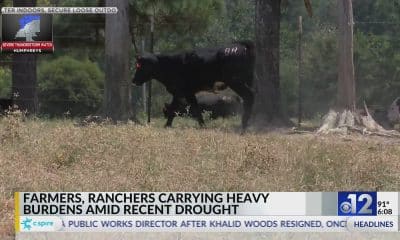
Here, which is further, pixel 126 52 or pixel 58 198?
pixel 126 52

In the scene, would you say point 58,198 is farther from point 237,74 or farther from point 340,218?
point 237,74

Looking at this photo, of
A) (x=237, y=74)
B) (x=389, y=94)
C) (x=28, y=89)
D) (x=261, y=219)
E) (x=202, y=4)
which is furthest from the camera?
(x=389, y=94)

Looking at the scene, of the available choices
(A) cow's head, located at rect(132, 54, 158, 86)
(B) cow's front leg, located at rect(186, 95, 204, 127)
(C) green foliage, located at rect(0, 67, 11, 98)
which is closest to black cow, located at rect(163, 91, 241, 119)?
(B) cow's front leg, located at rect(186, 95, 204, 127)

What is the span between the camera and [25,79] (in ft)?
41.3

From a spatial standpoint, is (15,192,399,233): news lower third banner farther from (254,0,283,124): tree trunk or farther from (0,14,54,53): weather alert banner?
(0,14,54,53): weather alert banner

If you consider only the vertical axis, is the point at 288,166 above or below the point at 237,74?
below

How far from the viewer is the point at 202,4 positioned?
14.7m

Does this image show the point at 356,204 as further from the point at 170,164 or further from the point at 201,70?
the point at 201,70

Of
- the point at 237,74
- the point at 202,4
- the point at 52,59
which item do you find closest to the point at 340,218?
the point at 237,74

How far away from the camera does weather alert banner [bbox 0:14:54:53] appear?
1222 centimetres

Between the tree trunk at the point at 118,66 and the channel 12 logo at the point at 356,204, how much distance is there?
754 cm

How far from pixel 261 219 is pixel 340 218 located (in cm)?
50

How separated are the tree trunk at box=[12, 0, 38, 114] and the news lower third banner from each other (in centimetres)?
842

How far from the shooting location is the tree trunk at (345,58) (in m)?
11.0
